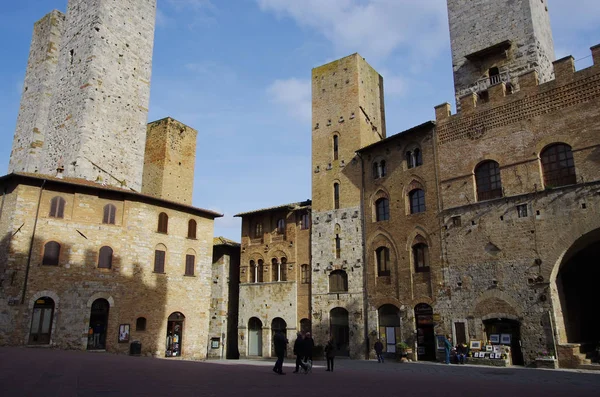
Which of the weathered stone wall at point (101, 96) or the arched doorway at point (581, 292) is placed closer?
the arched doorway at point (581, 292)

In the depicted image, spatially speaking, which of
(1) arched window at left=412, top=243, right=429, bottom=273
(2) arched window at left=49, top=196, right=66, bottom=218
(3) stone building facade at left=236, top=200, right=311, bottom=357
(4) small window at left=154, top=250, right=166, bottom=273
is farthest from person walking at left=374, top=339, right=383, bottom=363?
(2) arched window at left=49, top=196, right=66, bottom=218

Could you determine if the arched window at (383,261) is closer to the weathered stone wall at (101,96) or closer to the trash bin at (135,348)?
the trash bin at (135,348)

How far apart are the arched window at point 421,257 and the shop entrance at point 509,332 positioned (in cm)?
383

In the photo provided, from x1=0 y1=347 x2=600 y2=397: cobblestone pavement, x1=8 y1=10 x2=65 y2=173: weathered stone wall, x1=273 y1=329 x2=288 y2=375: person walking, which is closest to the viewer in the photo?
x1=0 y1=347 x2=600 y2=397: cobblestone pavement

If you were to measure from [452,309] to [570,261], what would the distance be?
523 centimetres

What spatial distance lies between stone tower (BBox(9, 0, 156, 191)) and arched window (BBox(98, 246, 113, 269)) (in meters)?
5.62

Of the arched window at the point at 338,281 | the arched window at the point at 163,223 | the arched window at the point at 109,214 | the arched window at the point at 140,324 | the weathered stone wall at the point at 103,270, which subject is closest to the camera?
the weathered stone wall at the point at 103,270

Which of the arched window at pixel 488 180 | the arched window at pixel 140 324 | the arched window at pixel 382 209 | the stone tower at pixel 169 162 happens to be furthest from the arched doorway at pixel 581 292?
the stone tower at pixel 169 162

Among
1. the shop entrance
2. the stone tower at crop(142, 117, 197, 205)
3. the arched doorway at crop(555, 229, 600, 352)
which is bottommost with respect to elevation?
the shop entrance

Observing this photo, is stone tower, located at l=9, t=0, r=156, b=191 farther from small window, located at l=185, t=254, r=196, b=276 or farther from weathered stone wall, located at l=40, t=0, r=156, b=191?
small window, located at l=185, t=254, r=196, b=276

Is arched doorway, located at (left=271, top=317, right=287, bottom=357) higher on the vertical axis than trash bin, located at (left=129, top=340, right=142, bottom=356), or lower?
higher

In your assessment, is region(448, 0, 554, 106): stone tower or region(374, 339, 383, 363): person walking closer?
region(374, 339, 383, 363): person walking

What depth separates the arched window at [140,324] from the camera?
78.1 feet

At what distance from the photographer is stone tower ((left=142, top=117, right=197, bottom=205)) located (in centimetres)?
3206
